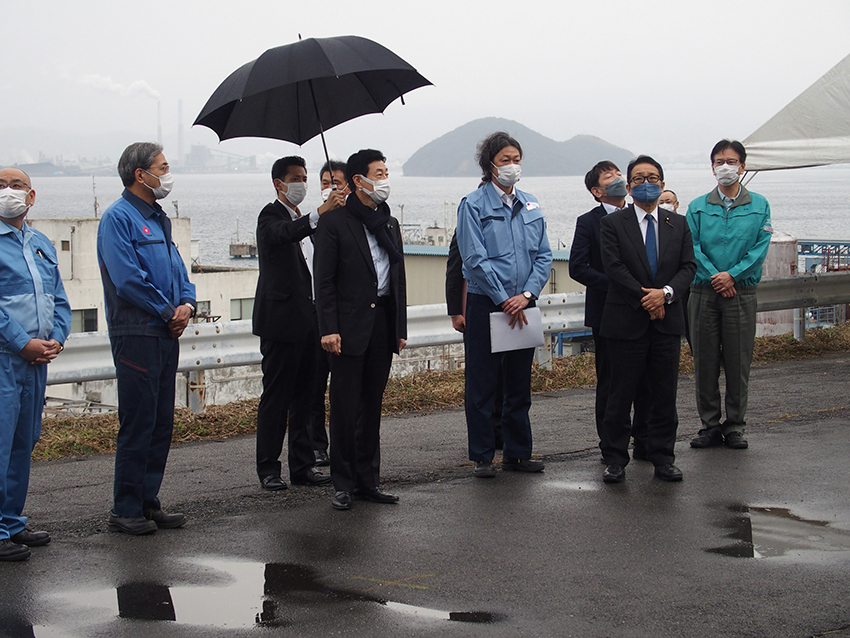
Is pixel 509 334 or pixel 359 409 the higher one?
pixel 509 334

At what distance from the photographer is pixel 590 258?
7.21 m

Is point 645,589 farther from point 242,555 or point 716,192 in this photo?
point 716,192

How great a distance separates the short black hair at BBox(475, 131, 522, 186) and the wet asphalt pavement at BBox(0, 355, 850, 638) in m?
2.13

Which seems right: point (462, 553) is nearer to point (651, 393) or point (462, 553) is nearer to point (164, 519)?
point (164, 519)

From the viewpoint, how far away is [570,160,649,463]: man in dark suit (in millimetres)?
6977

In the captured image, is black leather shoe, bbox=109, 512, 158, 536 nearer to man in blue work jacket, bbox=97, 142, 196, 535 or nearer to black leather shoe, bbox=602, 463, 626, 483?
man in blue work jacket, bbox=97, 142, 196, 535

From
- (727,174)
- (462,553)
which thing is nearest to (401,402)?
(727,174)

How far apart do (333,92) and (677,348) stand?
2.98 meters

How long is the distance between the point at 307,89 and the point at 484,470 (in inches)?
114

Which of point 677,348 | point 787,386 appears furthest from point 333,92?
point 787,386

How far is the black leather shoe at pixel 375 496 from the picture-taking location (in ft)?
19.3

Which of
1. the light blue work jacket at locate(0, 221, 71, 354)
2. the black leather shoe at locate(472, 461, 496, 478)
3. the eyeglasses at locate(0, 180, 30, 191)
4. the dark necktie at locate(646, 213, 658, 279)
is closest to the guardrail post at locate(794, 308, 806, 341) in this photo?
the dark necktie at locate(646, 213, 658, 279)

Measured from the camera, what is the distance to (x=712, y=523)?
5293 mm

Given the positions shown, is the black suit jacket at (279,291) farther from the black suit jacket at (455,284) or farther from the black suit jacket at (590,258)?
the black suit jacket at (590,258)
